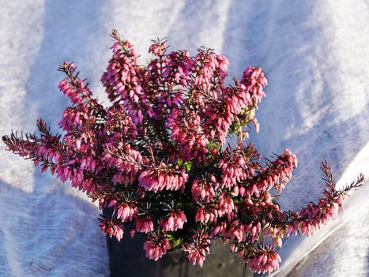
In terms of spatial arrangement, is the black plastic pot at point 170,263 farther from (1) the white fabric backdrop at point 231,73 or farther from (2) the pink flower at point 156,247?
(1) the white fabric backdrop at point 231,73

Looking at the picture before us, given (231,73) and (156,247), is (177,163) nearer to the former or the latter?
(156,247)

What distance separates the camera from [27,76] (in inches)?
175

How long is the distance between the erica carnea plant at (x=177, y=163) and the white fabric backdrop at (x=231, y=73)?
0.75 m

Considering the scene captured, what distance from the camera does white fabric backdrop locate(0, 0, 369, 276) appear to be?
3.01 metres

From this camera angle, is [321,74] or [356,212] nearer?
[356,212]

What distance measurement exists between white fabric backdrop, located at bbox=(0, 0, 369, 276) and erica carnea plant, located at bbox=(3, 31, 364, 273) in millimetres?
751

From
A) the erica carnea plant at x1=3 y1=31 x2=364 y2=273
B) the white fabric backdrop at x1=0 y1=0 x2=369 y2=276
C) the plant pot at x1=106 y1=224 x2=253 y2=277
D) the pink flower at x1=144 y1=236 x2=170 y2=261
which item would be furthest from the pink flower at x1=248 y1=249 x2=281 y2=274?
the white fabric backdrop at x1=0 y1=0 x2=369 y2=276

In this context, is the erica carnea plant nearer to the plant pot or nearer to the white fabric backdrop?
the plant pot

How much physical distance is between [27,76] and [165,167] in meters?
2.77

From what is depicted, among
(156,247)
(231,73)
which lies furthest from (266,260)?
(231,73)

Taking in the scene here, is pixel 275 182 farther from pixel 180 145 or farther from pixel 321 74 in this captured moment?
pixel 321 74

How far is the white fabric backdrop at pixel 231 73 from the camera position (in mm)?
3012

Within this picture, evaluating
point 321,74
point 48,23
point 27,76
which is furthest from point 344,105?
point 48,23

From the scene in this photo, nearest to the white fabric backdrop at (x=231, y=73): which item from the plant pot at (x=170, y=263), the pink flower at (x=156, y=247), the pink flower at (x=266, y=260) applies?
the plant pot at (x=170, y=263)
